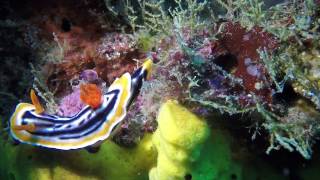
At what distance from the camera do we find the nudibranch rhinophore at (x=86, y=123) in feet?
9.23

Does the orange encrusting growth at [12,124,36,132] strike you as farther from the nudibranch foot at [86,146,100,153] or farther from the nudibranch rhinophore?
the nudibranch foot at [86,146,100,153]

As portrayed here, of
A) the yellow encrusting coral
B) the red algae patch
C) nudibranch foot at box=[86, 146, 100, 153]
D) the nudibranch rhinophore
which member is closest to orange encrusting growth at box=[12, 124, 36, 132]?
the nudibranch rhinophore

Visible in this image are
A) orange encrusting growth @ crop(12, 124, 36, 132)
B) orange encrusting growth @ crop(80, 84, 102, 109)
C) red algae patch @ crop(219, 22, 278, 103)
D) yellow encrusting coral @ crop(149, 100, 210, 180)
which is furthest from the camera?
orange encrusting growth @ crop(12, 124, 36, 132)

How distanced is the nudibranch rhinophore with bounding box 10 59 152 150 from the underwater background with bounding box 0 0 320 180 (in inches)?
1.6

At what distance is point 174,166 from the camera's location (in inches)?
102

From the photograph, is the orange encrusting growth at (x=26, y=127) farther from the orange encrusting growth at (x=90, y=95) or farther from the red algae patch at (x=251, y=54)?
the red algae patch at (x=251, y=54)

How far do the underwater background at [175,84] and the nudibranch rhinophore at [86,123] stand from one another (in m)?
0.04

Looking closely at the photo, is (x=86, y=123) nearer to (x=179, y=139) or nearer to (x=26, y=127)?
(x=26, y=127)

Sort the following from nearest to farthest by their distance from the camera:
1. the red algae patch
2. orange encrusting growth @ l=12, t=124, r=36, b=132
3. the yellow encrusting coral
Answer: the yellow encrusting coral
the red algae patch
orange encrusting growth @ l=12, t=124, r=36, b=132

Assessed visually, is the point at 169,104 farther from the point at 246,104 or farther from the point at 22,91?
the point at 22,91

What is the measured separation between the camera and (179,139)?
2.44m

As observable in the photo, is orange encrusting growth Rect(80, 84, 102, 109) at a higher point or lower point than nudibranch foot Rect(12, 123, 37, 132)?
higher

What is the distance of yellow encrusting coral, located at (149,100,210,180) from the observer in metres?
2.45

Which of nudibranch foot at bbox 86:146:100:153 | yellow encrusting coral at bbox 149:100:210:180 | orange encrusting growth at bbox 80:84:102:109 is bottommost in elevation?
nudibranch foot at bbox 86:146:100:153
